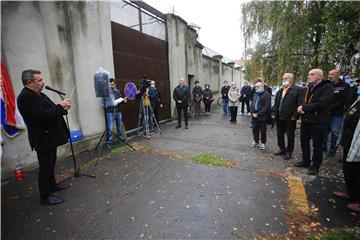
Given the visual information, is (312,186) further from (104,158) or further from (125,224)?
(104,158)

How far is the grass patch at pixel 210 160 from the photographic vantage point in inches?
180

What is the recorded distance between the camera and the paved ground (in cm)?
256

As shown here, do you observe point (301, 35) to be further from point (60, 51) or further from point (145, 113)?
point (60, 51)

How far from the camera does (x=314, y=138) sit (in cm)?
400

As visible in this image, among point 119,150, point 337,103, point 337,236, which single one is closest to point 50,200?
point 119,150

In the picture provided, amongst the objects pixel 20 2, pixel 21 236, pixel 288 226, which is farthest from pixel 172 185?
pixel 20 2

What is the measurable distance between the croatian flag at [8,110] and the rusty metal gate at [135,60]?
307 centimetres

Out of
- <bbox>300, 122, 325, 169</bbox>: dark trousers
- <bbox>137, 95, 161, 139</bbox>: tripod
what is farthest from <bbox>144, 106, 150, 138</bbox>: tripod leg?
<bbox>300, 122, 325, 169</bbox>: dark trousers

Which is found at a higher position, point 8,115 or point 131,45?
point 131,45

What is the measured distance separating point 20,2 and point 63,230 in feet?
13.6

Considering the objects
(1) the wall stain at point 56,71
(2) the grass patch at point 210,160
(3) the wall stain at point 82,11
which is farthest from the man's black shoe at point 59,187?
(3) the wall stain at point 82,11

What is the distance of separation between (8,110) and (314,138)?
18.9 feet

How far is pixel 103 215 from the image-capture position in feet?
9.32

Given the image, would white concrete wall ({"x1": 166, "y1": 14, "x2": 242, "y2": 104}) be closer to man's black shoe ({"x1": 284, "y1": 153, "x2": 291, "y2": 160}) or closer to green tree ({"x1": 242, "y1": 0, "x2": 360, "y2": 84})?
green tree ({"x1": 242, "y1": 0, "x2": 360, "y2": 84})
